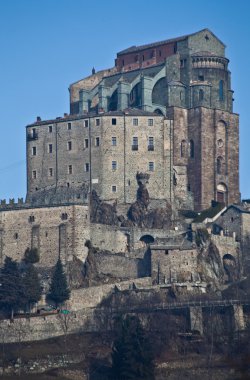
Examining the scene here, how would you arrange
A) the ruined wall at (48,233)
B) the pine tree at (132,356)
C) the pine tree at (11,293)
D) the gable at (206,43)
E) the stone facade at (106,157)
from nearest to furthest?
the pine tree at (132,356) → the pine tree at (11,293) → the ruined wall at (48,233) → the stone facade at (106,157) → the gable at (206,43)

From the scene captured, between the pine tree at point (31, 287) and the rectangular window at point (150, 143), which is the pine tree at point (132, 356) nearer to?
the pine tree at point (31, 287)

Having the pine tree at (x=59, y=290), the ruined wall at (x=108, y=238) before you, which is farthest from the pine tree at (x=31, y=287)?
the ruined wall at (x=108, y=238)

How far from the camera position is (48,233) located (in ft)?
530

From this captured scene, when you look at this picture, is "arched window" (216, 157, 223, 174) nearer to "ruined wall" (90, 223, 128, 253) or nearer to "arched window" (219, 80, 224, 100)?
"arched window" (219, 80, 224, 100)

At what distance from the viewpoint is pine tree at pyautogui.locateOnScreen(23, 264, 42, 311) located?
508 feet

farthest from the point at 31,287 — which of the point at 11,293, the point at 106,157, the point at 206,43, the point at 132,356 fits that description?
the point at 206,43

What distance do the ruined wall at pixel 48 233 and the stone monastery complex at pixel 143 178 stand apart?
8cm

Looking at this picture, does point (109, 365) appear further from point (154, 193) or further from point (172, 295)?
point (154, 193)

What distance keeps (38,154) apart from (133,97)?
1068 centimetres

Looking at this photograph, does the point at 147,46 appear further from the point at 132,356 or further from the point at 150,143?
the point at 132,356

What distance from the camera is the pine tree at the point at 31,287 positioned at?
6097 inches

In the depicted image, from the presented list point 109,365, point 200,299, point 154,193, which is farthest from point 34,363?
point 154,193

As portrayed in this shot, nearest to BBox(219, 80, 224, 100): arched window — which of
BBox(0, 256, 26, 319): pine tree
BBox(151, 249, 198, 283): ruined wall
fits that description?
BBox(151, 249, 198, 283): ruined wall

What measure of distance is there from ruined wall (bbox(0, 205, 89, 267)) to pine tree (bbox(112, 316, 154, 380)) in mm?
16846
